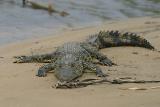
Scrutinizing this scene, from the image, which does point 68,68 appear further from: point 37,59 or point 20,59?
point 20,59

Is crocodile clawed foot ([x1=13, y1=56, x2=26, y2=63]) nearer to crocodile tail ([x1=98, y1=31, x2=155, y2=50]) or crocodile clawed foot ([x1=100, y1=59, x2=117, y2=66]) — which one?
crocodile clawed foot ([x1=100, y1=59, x2=117, y2=66])

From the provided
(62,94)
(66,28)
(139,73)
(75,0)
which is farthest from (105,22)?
(62,94)

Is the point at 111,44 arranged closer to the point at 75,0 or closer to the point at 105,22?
the point at 105,22

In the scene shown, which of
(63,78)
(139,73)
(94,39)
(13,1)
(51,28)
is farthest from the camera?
(13,1)

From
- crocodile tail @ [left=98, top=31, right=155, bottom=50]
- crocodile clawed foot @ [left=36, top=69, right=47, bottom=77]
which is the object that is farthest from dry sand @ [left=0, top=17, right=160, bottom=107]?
crocodile tail @ [left=98, top=31, right=155, bottom=50]

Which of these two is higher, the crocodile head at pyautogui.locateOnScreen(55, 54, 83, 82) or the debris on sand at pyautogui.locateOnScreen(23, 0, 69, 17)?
the debris on sand at pyautogui.locateOnScreen(23, 0, 69, 17)

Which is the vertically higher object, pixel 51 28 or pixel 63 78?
pixel 51 28

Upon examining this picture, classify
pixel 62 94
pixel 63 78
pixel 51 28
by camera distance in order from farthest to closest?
pixel 51 28, pixel 63 78, pixel 62 94
